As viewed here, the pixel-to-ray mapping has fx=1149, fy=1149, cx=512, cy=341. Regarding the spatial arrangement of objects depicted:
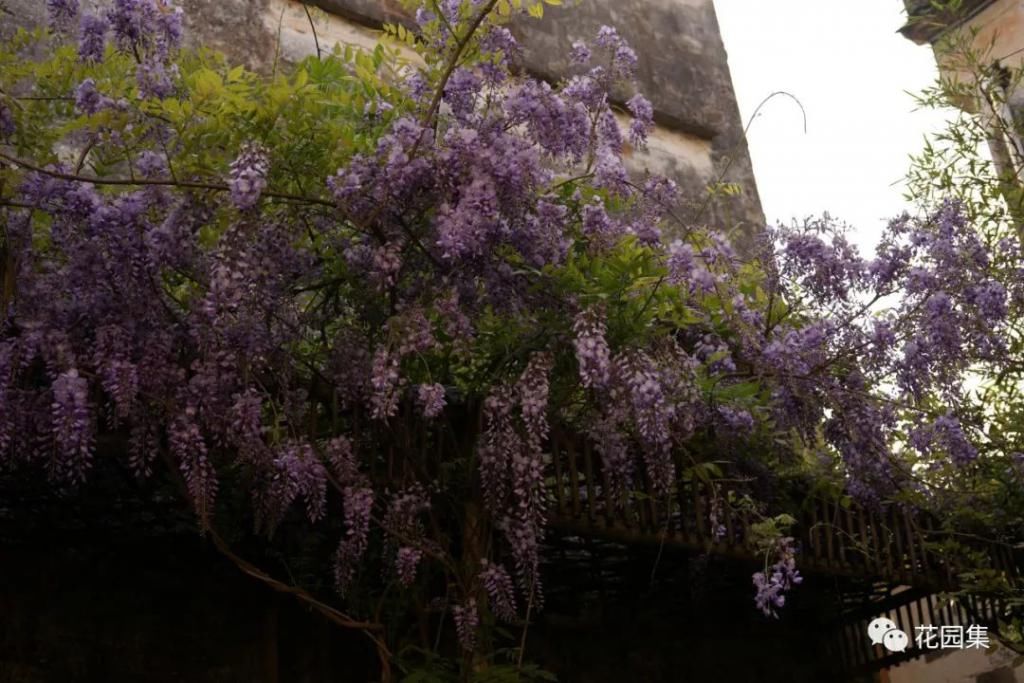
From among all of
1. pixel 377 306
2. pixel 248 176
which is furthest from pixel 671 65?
pixel 248 176

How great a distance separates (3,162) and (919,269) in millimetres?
2978

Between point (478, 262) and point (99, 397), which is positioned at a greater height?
point (478, 262)

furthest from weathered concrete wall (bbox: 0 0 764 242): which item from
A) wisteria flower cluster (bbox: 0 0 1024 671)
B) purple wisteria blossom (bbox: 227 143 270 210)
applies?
purple wisteria blossom (bbox: 227 143 270 210)

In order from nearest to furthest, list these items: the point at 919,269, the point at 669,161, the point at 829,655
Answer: the point at 919,269
the point at 829,655
the point at 669,161

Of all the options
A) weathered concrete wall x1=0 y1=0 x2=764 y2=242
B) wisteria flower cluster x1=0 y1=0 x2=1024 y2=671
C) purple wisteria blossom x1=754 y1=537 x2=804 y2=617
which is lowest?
purple wisteria blossom x1=754 y1=537 x2=804 y2=617

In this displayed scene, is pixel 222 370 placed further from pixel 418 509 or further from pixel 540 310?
pixel 540 310

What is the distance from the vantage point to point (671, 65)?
6906mm

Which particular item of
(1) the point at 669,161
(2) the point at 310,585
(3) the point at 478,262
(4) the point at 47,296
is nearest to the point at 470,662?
(2) the point at 310,585

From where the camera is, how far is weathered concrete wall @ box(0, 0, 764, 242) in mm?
5594

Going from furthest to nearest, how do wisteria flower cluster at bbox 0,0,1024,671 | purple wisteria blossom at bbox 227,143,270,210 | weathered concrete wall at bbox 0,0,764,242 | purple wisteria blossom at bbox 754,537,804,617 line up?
1. weathered concrete wall at bbox 0,0,764,242
2. purple wisteria blossom at bbox 754,537,804,617
3. wisteria flower cluster at bbox 0,0,1024,671
4. purple wisteria blossom at bbox 227,143,270,210

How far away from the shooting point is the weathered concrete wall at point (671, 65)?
220 inches

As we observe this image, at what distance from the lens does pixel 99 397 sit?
3006mm

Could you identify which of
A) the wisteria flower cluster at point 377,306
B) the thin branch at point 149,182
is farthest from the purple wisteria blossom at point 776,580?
the thin branch at point 149,182

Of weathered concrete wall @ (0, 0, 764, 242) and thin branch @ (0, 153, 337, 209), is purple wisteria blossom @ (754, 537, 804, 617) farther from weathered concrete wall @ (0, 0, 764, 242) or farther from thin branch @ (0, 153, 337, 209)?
weathered concrete wall @ (0, 0, 764, 242)
